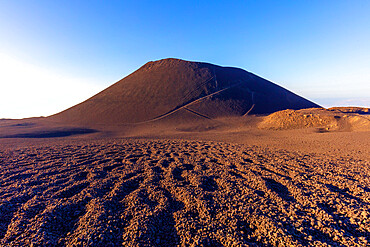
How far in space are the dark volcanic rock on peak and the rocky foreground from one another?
85.8 feet

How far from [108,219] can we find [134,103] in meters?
36.1

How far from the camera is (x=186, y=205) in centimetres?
349

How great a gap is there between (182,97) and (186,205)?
35657mm

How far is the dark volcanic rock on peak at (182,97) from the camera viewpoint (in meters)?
33.2

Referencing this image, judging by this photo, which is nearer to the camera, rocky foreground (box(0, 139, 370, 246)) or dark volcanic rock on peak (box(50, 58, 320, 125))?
rocky foreground (box(0, 139, 370, 246))

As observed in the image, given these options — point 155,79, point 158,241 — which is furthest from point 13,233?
point 155,79

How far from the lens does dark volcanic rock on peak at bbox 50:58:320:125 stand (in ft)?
109

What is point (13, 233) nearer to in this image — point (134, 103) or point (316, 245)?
point (316, 245)

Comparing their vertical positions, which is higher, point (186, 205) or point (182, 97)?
point (182, 97)

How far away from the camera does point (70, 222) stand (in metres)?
2.93

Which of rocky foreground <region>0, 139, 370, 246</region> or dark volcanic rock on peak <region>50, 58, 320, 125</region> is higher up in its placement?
dark volcanic rock on peak <region>50, 58, 320, 125</region>

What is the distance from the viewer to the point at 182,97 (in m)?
38.3

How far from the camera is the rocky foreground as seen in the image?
8.48 feet

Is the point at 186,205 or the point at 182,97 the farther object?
the point at 182,97
